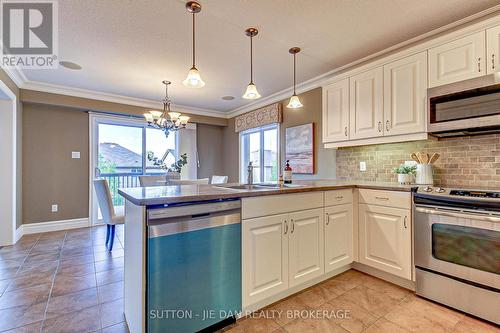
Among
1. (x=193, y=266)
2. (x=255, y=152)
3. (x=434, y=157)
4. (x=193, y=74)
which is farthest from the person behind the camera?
(x=255, y=152)

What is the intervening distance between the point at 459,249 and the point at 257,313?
1598 mm

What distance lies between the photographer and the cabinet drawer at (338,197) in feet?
7.34

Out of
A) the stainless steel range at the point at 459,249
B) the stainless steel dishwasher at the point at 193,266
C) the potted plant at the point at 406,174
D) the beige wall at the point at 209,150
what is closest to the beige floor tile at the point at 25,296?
the stainless steel dishwasher at the point at 193,266

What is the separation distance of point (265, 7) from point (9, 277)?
3502 mm

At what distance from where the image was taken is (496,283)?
5.41 ft

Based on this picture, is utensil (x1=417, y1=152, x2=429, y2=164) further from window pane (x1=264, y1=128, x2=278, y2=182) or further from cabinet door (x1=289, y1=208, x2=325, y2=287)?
window pane (x1=264, y1=128, x2=278, y2=182)

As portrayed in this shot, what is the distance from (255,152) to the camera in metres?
5.23

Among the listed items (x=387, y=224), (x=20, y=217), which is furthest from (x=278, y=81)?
(x=20, y=217)

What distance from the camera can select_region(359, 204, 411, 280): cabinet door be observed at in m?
2.12

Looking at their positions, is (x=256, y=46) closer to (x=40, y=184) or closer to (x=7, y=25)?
(x=7, y=25)

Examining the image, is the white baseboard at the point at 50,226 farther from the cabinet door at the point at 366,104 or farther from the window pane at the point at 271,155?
the cabinet door at the point at 366,104

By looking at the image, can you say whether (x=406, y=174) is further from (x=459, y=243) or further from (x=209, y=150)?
(x=209, y=150)

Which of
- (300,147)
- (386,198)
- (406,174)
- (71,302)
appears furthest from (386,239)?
(71,302)

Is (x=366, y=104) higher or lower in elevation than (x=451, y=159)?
higher
